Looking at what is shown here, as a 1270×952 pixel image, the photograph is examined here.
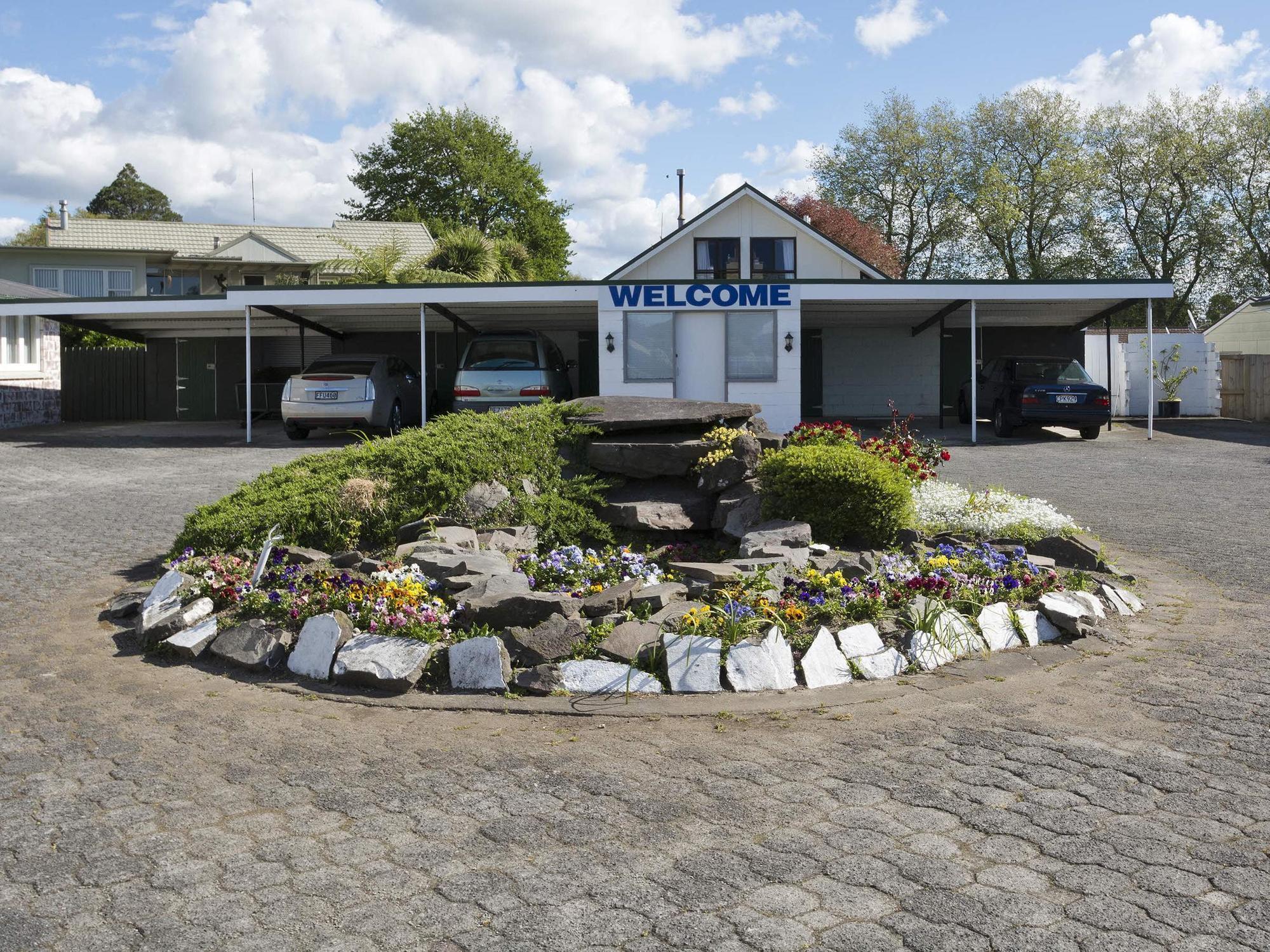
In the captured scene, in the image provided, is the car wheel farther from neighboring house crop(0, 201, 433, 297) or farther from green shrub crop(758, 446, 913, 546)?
neighboring house crop(0, 201, 433, 297)

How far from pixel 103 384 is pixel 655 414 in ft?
78.3

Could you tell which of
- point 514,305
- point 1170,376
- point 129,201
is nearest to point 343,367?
point 514,305

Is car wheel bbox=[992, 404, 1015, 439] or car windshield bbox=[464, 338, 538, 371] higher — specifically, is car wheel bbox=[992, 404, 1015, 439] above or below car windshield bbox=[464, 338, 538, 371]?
below

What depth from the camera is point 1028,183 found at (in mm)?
49125

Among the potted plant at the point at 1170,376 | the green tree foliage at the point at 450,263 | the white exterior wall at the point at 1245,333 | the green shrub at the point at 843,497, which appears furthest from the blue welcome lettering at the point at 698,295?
the white exterior wall at the point at 1245,333

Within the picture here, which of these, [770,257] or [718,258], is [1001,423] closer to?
[770,257]

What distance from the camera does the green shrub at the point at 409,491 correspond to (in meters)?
7.73

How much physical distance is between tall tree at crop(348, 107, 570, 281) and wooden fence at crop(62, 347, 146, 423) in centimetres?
2889

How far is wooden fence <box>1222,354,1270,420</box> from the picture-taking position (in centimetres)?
2647

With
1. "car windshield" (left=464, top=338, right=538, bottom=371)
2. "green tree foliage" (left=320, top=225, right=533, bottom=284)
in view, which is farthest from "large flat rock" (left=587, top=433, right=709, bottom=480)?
"green tree foliage" (left=320, top=225, right=533, bottom=284)

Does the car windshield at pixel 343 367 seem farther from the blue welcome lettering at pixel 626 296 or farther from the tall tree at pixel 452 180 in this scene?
the tall tree at pixel 452 180

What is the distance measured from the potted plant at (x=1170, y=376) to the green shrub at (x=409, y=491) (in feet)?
74.6

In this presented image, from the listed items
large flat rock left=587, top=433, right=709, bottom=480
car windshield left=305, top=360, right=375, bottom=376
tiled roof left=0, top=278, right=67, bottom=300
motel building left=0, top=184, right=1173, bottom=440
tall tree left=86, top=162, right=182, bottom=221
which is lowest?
large flat rock left=587, top=433, right=709, bottom=480

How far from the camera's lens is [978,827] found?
3816 mm
